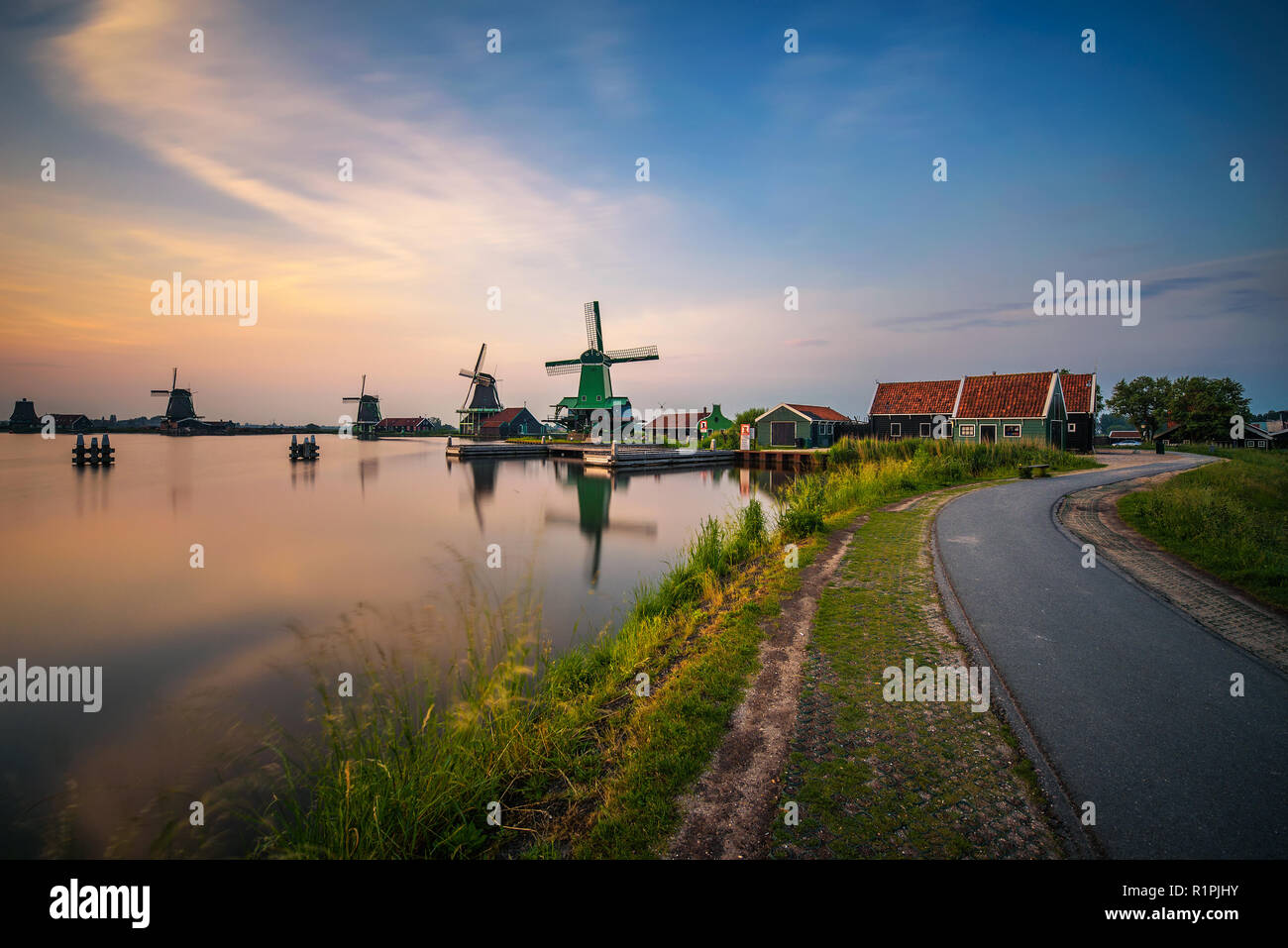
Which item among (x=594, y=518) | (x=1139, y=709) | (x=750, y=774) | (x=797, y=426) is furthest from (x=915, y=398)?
(x=750, y=774)

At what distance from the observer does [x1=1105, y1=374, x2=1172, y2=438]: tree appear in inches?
2689

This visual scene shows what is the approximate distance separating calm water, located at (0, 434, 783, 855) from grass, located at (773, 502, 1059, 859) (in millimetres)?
4827

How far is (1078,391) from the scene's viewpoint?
41.4 m

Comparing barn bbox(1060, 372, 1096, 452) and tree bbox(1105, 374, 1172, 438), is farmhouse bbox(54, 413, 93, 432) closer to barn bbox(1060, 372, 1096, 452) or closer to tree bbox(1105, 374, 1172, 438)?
barn bbox(1060, 372, 1096, 452)

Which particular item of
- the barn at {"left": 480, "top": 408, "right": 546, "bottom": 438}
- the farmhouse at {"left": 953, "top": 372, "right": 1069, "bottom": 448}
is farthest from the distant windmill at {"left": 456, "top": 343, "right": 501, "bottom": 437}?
the farmhouse at {"left": 953, "top": 372, "right": 1069, "bottom": 448}

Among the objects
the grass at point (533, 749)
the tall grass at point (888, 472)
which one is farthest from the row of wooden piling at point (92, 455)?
the tall grass at point (888, 472)

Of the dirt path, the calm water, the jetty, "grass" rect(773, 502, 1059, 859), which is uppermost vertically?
the jetty

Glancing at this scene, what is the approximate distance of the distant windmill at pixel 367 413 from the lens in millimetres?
109188

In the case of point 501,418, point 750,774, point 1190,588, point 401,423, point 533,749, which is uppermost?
point 401,423

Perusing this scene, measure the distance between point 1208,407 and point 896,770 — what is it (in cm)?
7998

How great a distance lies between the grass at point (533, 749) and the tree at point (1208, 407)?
248 feet

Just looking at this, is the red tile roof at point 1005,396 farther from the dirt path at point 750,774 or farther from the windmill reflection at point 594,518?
the dirt path at point 750,774

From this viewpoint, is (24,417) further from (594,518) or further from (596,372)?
(594,518)
